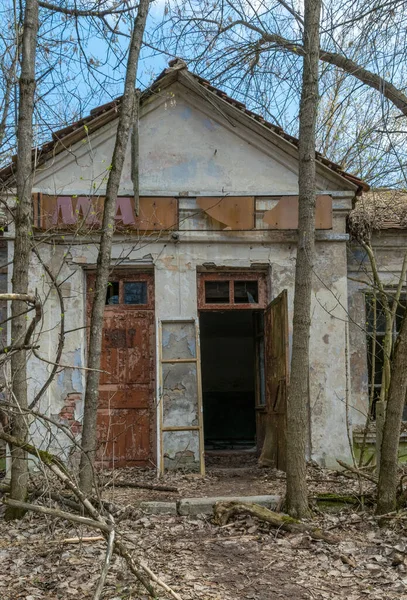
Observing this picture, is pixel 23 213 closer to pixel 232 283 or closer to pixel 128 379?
pixel 128 379

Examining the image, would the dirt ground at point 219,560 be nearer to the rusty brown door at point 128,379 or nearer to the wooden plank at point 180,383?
the wooden plank at point 180,383

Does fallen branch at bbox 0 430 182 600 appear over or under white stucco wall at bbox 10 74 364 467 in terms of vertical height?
under

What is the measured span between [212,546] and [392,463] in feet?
6.16

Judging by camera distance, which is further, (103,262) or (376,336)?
(376,336)

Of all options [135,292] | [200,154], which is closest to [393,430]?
[135,292]

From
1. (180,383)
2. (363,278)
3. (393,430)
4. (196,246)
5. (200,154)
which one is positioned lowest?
(393,430)

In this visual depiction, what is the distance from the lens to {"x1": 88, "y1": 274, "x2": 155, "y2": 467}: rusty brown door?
946cm

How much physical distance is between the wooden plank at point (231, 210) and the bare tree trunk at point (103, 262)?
2396mm

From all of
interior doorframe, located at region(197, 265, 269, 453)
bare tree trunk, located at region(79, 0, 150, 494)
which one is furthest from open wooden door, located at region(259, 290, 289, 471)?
bare tree trunk, located at region(79, 0, 150, 494)

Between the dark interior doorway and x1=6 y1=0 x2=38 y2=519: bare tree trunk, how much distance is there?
8.90 meters

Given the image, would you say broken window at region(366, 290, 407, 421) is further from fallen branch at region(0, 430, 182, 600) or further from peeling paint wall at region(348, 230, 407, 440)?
fallen branch at region(0, 430, 182, 600)

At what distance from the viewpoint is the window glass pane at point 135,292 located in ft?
32.1

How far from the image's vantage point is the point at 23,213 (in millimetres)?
6410

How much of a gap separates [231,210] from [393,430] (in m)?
4.43
